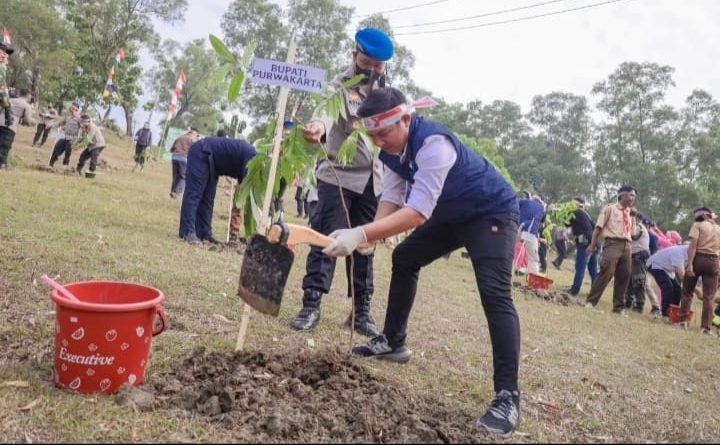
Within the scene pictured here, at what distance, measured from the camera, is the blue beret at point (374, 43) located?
3715 mm

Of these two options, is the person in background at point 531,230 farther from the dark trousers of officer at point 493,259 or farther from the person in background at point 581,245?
the dark trousers of officer at point 493,259

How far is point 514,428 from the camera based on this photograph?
2.49 m

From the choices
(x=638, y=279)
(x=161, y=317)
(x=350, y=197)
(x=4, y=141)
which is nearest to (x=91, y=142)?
(x=4, y=141)

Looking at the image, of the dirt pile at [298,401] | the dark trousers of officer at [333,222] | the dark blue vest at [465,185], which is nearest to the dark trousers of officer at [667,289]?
the dark trousers of officer at [333,222]

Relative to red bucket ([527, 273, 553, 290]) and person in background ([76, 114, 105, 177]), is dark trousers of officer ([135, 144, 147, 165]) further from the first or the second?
Answer: red bucket ([527, 273, 553, 290])

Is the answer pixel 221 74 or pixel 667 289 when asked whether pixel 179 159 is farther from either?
pixel 221 74

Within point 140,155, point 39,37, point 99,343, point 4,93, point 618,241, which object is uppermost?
point 39,37

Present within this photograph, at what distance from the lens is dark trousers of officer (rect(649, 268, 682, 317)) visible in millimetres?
9531

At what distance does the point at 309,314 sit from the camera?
399cm

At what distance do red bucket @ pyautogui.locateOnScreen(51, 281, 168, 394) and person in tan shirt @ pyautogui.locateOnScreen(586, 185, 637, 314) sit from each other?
781cm

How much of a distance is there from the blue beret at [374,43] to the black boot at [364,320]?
5.55ft

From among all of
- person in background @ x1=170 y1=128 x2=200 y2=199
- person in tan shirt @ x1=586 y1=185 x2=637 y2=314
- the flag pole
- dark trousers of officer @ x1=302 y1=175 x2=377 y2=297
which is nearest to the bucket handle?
the flag pole

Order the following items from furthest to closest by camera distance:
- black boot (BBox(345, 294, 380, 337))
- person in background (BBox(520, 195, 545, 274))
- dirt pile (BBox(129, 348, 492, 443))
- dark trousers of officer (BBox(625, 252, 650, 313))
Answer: person in background (BBox(520, 195, 545, 274)), dark trousers of officer (BBox(625, 252, 650, 313)), black boot (BBox(345, 294, 380, 337)), dirt pile (BBox(129, 348, 492, 443))

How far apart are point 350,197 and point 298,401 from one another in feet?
6.45
